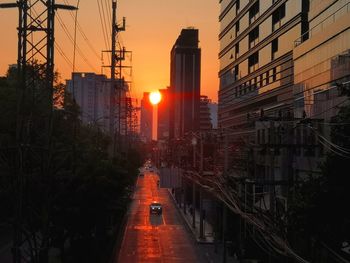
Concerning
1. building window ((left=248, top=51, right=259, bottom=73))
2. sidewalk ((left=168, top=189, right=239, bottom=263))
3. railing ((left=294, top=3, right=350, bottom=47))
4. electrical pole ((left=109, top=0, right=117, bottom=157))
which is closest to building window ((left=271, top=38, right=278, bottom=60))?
building window ((left=248, top=51, right=259, bottom=73))

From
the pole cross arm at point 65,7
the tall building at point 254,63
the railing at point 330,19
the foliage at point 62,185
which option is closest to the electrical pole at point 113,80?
the foliage at point 62,185

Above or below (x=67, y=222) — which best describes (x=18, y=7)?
above

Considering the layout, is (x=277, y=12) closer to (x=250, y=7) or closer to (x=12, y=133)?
(x=250, y=7)

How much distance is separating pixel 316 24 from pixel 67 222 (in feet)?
68.9

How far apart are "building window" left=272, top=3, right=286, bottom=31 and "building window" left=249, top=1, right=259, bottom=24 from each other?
7.01 meters

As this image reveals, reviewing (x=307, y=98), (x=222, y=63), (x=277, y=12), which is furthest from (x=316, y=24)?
(x=222, y=63)

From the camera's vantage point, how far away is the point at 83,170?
1102 inches

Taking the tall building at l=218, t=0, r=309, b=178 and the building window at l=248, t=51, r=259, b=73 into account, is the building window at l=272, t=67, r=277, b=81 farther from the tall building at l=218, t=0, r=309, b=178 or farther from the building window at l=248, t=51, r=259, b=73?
the building window at l=248, t=51, r=259, b=73

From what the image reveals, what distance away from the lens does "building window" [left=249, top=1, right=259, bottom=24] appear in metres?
60.6

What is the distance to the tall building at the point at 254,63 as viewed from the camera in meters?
47.6

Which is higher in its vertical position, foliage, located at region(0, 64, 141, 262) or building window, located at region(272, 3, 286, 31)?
building window, located at region(272, 3, 286, 31)

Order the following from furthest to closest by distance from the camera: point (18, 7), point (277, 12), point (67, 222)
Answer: point (277, 12) → point (67, 222) → point (18, 7)

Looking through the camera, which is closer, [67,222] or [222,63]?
[67,222]

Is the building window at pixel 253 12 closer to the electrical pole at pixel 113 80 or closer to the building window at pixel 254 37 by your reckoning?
the building window at pixel 254 37
